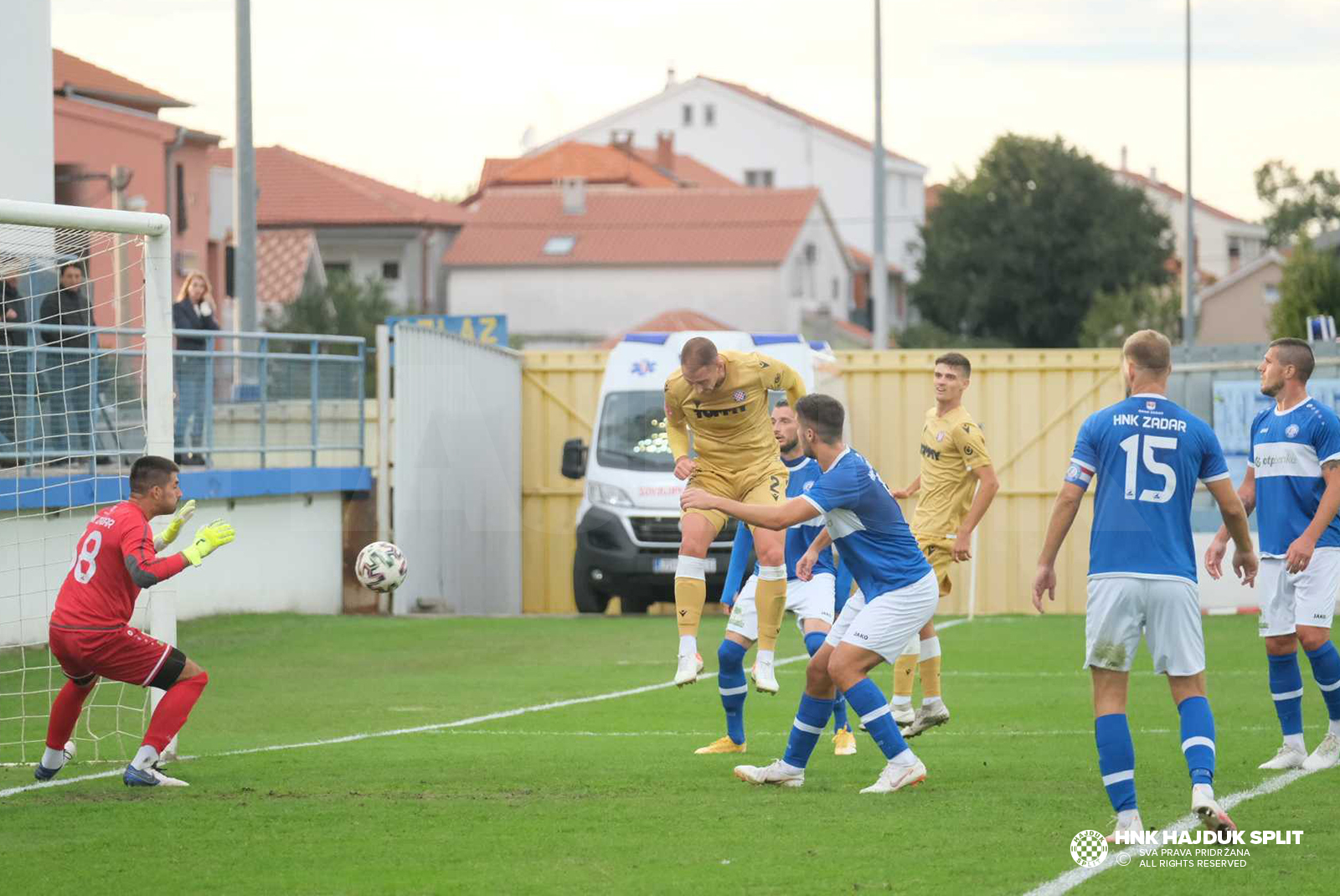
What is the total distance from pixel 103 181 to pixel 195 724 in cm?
3035

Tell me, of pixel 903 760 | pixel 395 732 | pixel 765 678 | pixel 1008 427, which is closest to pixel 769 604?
pixel 765 678

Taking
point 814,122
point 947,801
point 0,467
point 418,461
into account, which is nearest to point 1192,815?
point 947,801

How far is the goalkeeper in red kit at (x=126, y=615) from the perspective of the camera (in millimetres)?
8648

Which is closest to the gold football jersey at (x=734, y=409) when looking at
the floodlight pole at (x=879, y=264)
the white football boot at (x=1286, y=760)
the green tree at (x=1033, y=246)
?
the white football boot at (x=1286, y=760)

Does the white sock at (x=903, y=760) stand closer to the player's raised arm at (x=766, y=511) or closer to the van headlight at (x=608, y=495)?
the player's raised arm at (x=766, y=511)

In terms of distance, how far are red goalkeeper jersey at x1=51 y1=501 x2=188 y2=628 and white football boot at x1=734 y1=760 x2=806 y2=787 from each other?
2966 mm

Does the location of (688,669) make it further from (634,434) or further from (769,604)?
(634,434)

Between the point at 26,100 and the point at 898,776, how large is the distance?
603 inches

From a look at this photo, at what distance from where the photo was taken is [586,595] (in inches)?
807

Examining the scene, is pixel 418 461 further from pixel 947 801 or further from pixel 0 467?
pixel 947 801

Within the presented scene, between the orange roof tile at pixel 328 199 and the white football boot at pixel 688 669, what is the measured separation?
63283mm

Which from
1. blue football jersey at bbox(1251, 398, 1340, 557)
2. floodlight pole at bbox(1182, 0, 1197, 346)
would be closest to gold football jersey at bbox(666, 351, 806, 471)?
blue football jersey at bbox(1251, 398, 1340, 557)

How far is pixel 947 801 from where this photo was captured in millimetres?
8195

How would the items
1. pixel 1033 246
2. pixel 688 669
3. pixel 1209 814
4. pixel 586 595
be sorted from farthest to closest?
pixel 1033 246 < pixel 586 595 < pixel 688 669 < pixel 1209 814
